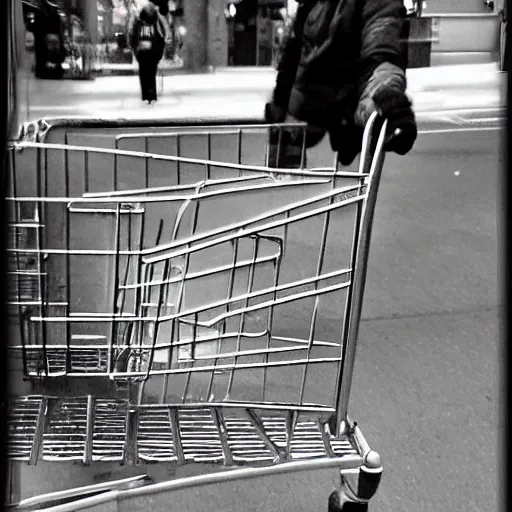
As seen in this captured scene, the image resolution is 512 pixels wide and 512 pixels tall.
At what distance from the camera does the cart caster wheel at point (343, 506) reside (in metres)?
1.91

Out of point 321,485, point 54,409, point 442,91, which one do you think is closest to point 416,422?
point 321,485

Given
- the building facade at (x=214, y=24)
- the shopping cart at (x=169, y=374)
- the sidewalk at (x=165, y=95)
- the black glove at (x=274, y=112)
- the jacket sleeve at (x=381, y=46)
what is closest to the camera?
the shopping cart at (x=169, y=374)

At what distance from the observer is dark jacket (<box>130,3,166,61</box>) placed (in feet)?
10.2

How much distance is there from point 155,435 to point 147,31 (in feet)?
6.37

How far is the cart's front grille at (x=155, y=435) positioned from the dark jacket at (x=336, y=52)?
3.24ft

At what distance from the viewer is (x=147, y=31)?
10.6ft

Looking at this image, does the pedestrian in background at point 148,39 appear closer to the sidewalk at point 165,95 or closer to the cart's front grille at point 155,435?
the sidewalk at point 165,95

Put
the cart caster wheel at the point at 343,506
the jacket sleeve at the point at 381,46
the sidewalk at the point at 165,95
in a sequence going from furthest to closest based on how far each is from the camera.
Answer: the sidewalk at the point at 165,95 → the jacket sleeve at the point at 381,46 → the cart caster wheel at the point at 343,506

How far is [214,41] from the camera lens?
10.4 feet

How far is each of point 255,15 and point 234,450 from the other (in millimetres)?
1952

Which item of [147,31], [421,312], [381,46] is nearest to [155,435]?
[381,46]

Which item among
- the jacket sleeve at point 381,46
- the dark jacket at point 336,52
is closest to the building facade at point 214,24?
the dark jacket at point 336,52

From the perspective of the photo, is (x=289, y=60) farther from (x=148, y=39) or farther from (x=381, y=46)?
(x=148, y=39)

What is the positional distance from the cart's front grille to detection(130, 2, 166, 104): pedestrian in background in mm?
1704
